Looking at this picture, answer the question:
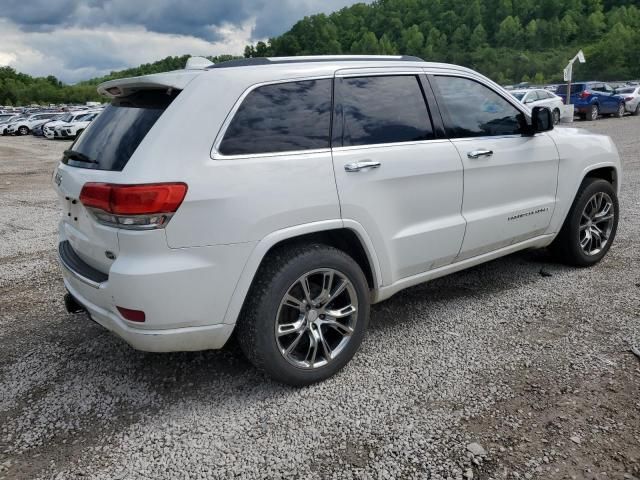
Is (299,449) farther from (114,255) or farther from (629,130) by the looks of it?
(629,130)

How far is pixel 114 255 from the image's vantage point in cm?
261

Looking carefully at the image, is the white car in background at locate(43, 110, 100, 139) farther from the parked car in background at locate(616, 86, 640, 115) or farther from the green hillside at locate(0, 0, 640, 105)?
the green hillside at locate(0, 0, 640, 105)

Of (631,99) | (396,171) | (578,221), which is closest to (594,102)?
(631,99)

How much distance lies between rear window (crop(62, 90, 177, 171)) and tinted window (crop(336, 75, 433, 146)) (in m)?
1.02

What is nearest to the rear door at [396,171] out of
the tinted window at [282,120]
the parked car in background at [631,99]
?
the tinted window at [282,120]

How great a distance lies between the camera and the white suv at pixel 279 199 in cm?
255

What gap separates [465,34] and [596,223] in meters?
120

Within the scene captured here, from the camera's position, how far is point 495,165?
377 centimetres

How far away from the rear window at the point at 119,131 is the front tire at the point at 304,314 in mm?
926

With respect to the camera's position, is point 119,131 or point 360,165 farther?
point 360,165

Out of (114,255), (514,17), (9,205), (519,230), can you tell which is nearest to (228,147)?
(114,255)

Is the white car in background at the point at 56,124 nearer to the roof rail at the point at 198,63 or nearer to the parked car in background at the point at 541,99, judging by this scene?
the parked car in background at the point at 541,99

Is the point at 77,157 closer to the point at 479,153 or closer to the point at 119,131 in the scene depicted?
the point at 119,131

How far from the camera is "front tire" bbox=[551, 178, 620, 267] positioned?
14.8 ft
